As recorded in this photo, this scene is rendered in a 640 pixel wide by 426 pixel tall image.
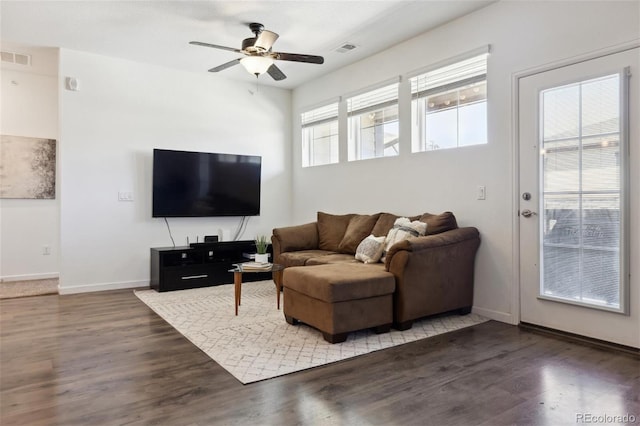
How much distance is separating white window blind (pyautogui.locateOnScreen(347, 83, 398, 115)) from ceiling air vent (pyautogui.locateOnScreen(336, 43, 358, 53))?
56cm

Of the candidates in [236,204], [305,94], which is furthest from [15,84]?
[305,94]

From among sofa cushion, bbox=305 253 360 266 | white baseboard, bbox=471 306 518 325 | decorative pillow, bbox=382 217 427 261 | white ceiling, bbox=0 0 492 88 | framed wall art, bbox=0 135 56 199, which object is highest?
white ceiling, bbox=0 0 492 88

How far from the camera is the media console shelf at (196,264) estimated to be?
4840 mm

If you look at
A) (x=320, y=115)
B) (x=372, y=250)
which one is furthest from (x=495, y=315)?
(x=320, y=115)

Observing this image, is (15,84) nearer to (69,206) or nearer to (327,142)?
(69,206)

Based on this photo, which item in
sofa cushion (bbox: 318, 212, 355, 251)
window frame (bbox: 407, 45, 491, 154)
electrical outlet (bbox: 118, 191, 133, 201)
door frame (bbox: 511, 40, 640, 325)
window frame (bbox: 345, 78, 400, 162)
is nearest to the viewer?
door frame (bbox: 511, 40, 640, 325)

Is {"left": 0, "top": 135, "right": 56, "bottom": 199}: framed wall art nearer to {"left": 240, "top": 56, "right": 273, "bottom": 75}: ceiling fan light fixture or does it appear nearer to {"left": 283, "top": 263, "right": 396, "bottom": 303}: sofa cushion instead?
{"left": 240, "top": 56, "right": 273, "bottom": 75}: ceiling fan light fixture

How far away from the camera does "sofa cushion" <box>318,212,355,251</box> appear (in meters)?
4.95

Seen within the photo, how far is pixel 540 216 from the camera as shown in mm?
3264

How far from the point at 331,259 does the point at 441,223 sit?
117 centimetres

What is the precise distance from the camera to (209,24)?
404cm

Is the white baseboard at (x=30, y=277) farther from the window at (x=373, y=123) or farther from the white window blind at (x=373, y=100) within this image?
the white window blind at (x=373, y=100)

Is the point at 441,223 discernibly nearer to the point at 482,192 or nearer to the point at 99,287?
the point at 482,192

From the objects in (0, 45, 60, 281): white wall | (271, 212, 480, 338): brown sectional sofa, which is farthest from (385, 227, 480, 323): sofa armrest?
(0, 45, 60, 281): white wall
